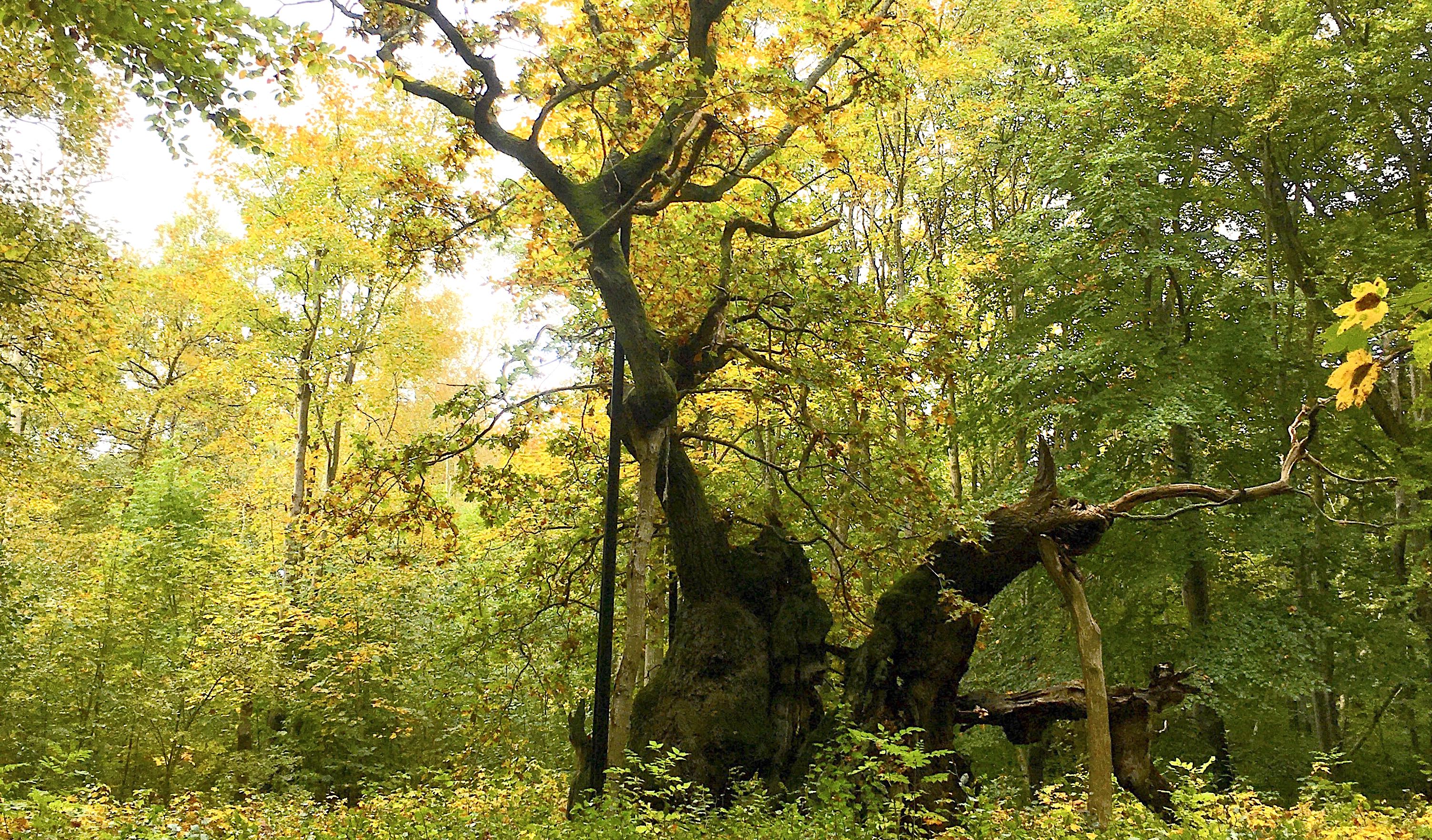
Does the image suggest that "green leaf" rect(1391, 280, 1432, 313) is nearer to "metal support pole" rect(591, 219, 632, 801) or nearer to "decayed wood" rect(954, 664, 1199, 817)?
"metal support pole" rect(591, 219, 632, 801)

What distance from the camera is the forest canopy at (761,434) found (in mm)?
6715

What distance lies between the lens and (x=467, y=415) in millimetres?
7441

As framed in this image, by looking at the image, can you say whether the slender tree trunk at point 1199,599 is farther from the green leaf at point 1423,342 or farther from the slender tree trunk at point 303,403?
the slender tree trunk at point 303,403

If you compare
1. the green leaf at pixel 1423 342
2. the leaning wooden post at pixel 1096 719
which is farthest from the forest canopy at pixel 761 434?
the green leaf at pixel 1423 342

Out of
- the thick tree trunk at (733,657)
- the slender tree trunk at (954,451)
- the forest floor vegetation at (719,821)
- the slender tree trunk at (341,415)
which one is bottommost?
the forest floor vegetation at (719,821)

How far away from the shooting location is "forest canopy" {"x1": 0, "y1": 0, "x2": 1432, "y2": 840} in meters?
6.71

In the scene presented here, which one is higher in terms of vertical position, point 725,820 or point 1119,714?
point 1119,714

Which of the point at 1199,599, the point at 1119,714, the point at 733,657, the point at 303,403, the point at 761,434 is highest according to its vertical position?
the point at 303,403

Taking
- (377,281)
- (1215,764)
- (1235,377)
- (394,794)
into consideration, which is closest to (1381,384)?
(1235,377)

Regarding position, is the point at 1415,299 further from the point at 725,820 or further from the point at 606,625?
the point at 606,625

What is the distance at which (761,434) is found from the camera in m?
11.8

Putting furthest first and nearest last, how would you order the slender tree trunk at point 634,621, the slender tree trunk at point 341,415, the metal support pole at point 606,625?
the slender tree trunk at point 341,415 < the slender tree trunk at point 634,621 < the metal support pole at point 606,625

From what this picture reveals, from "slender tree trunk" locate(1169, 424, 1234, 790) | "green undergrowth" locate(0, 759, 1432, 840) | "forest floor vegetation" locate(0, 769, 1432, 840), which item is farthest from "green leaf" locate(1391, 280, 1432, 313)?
"slender tree trunk" locate(1169, 424, 1234, 790)

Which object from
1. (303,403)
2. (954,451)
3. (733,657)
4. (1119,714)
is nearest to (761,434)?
(954,451)
